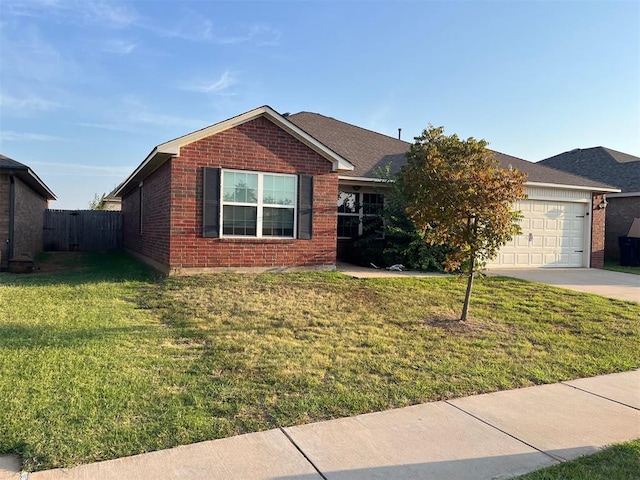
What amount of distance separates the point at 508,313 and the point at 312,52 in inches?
334

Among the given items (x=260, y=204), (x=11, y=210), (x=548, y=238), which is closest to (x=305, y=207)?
(x=260, y=204)

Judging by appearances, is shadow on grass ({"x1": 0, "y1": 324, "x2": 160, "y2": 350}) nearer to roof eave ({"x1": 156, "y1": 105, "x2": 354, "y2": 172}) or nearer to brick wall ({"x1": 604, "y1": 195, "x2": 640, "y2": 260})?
roof eave ({"x1": 156, "y1": 105, "x2": 354, "y2": 172})

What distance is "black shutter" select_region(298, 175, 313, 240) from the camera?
37.8 feet

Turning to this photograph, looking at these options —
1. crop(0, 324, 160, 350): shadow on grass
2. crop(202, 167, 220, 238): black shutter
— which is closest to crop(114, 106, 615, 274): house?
crop(202, 167, 220, 238): black shutter

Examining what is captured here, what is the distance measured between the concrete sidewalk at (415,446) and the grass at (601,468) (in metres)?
0.10

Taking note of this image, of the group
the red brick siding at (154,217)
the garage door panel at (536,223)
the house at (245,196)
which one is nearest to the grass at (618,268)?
the garage door panel at (536,223)

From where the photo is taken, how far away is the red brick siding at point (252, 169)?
1048 centimetres

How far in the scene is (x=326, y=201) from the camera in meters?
11.9

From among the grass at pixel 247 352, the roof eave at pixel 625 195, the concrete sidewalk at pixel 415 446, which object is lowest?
the concrete sidewalk at pixel 415 446

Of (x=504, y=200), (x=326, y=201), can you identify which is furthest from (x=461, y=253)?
(x=326, y=201)

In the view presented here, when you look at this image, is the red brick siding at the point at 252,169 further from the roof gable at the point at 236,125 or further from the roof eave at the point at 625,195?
the roof eave at the point at 625,195

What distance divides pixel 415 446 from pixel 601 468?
4.19 ft

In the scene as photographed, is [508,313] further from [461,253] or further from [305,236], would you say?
[305,236]

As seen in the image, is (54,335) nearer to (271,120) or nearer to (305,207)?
(305,207)
